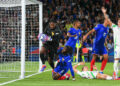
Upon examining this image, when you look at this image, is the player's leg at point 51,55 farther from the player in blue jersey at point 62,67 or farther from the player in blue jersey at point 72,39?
the player in blue jersey at point 62,67

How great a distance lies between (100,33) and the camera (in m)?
11.3

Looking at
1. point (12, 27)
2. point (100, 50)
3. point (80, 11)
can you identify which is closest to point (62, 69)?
point (100, 50)

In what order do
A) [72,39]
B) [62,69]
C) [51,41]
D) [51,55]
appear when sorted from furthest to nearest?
[51,55] → [51,41] → [72,39] → [62,69]

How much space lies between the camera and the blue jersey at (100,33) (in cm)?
1120

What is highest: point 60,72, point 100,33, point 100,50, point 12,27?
point 12,27

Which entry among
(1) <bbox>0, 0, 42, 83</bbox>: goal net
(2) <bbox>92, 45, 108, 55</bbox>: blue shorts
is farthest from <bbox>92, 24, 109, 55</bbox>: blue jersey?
(1) <bbox>0, 0, 42, 83</bbox>: goal net

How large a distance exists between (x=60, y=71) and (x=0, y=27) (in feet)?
17.5

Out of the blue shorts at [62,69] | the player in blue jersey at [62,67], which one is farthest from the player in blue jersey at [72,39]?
the blue shorts at [62,69]


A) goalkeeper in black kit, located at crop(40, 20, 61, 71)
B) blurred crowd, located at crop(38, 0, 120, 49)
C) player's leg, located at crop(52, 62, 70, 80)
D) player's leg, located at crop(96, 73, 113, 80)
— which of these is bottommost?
player's leg, located at crop(96, 73, 113, 80)

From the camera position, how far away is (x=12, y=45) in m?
13.5

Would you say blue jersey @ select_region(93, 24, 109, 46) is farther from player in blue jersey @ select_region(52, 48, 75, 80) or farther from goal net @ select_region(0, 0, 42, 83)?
goal net @ select_region(0, 0, 42, 83)

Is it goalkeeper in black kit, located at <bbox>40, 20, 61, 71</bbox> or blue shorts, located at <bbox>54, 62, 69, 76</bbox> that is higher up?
goalkeeper in black kit, located at <bbox>40, 20, 61, 71</bbox>

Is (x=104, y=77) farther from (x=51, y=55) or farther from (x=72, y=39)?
(x=51, y=55)

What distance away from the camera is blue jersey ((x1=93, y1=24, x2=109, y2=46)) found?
1120cm
